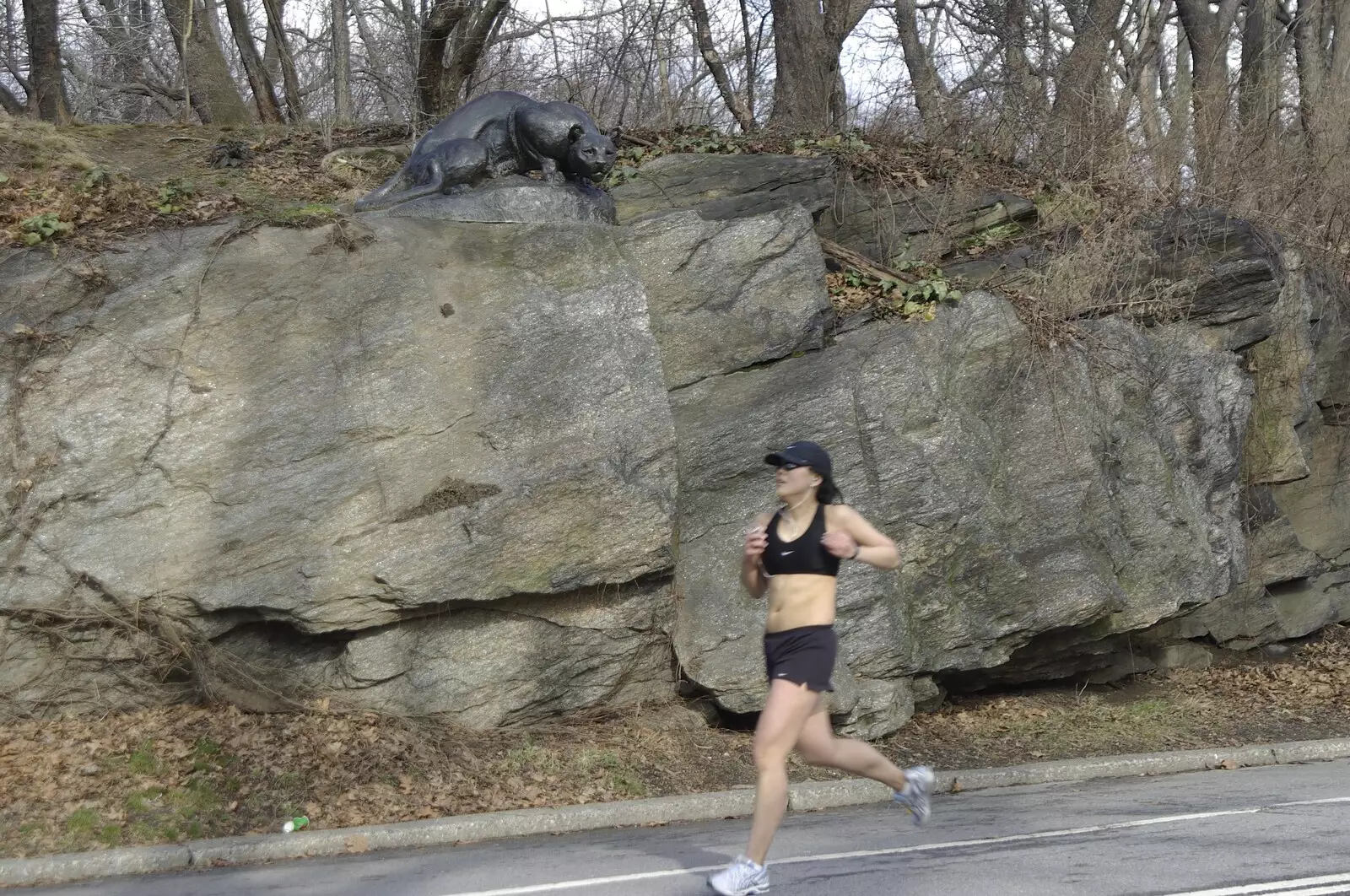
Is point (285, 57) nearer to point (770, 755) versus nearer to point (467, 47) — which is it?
point (467, 47)

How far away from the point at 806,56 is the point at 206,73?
7539mm

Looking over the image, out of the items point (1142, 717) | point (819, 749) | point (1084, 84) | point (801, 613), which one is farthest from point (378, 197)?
point (1084, 84)

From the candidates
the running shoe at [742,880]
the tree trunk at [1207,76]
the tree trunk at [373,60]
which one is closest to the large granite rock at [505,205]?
the running shoe at [742,880]

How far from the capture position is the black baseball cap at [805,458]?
4938 mm

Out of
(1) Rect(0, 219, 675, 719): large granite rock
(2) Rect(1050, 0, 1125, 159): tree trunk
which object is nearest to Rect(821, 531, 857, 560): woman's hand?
(1) Rect(0, 219, 675, 719): large granite rock

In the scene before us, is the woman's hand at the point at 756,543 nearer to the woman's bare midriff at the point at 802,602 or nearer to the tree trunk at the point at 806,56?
the woman's bare midriff at the point at 802,602

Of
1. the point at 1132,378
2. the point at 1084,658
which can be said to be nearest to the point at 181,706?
the point at 1084,658

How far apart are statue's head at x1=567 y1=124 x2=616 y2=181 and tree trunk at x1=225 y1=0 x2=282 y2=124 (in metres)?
8.17

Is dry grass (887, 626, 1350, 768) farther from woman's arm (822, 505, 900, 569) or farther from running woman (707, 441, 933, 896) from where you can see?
woman's arm (822, 505, 900, 569)

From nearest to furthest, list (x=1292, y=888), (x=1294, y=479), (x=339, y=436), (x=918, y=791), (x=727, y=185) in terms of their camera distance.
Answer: (x=1292, y=888), (x=918, y=791), (x=339, y=436), (x=727, y=185), (x=1294, y=479)

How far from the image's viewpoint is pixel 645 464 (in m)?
8.68

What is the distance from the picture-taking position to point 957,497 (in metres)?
9.41

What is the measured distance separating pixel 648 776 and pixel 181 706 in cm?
310

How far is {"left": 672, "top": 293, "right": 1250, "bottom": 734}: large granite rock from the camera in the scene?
9.02 m
